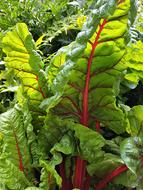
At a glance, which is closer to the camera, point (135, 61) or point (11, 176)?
point (11, 176)

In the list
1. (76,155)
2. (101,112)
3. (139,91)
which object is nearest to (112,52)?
(101,112)

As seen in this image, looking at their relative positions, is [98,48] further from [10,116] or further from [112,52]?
[10,116]

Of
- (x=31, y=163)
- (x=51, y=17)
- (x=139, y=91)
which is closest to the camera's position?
(x=31, y=163)

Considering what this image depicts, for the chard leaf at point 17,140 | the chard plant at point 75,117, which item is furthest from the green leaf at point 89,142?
the chard leaf at point 17,140

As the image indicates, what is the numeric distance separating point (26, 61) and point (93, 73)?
182 millimetres

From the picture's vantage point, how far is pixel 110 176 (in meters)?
0.83

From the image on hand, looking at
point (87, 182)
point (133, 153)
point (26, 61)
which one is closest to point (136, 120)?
point (133, 153)

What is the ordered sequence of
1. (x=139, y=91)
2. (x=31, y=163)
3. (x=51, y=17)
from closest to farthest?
(x=31, y=163), (x=139, y=91), (x=51, y=17)

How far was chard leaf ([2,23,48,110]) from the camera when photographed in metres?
0.82

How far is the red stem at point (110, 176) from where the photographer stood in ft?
2.66

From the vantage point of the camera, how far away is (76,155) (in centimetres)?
84

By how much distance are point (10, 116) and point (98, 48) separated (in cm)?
27

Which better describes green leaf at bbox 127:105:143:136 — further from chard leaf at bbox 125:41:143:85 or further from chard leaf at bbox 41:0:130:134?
chard leaf at bbox 125:41:143:85

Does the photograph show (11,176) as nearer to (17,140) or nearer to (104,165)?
(17,140)
